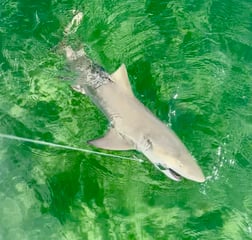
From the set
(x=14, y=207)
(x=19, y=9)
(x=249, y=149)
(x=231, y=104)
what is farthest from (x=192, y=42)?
(x=14, y=207)

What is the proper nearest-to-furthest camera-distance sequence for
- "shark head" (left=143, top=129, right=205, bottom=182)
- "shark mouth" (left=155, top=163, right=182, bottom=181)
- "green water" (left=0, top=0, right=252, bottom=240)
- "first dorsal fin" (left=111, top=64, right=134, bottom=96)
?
"shark head" (left=143, top=129, right=205, bottom=182), "shark mouth" (left=155, top=163, right=182, bottom=181), "first dorsal fin" (left=111, top=64, right=134, bottom=96), "green water" (left=0, top=0, right=252, bottom=240)

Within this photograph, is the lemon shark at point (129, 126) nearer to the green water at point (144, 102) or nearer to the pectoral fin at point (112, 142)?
the pectoral fin at point (112, 142)

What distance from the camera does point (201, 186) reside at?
6.40m

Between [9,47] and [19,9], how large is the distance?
53 cm

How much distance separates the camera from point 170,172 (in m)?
5.86

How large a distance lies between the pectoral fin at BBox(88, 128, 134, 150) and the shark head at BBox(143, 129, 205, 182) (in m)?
0.26

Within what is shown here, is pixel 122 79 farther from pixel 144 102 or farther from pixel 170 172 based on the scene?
pixel 170 172

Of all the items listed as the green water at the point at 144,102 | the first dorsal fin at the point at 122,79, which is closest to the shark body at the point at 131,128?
the first dorsal fin at the point at 122,79

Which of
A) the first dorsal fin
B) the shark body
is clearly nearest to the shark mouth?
the shark body

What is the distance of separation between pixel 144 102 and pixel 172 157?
4.27 feet

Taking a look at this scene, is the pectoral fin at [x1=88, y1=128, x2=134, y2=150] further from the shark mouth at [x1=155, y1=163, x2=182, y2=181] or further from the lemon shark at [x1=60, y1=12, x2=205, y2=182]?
the shark mouth at [x1=155, y1=163, x2=182, y2=181]

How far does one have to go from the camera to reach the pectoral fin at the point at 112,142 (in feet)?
19.9

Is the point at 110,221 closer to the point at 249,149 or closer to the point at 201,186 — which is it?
the point at 201,186

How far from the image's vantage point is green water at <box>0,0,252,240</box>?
635 cm
